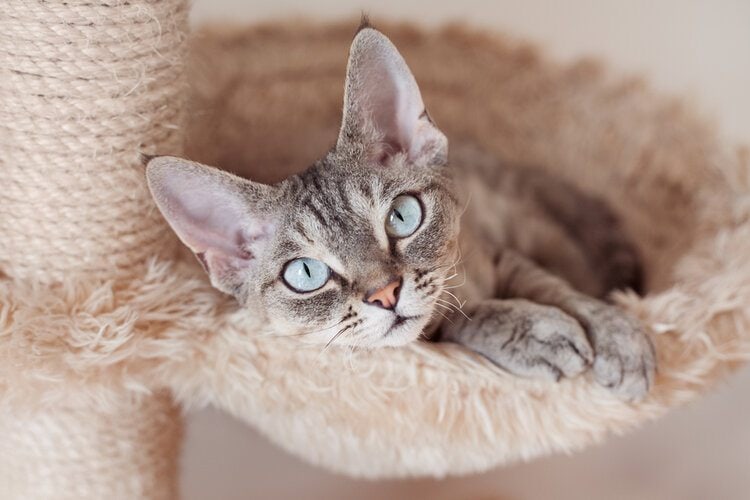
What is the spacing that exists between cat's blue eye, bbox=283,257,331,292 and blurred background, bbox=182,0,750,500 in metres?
0.84

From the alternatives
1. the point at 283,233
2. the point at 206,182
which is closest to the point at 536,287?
the point at 283,233

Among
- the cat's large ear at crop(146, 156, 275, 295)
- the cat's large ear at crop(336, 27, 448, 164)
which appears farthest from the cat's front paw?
the cat's large ear at crop(146, 156, 275, 295)

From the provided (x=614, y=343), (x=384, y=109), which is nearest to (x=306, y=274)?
(x=384, y=109)

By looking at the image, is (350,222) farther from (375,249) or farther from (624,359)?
(624,359)

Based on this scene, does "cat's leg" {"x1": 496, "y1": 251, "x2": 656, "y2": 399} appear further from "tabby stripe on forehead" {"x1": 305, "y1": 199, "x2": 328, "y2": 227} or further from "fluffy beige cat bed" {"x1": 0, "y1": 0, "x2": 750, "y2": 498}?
"tabby stripe on forehead" {"x1": 305, "y1": 199, "x2": 328, "y2": 227}

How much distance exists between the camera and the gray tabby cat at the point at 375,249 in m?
0.95

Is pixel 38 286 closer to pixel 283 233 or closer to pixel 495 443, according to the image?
pixel 283 233

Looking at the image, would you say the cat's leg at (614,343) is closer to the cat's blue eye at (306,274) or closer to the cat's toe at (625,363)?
the cat's toe at (625,363)

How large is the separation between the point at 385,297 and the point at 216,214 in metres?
0.28

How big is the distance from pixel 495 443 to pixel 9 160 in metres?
0.79

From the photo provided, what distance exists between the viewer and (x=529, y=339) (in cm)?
102

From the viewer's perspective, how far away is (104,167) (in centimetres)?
100

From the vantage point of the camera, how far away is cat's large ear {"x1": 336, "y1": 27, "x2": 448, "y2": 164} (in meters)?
0.98

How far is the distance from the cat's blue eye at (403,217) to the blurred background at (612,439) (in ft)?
2.45
